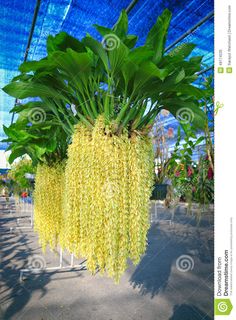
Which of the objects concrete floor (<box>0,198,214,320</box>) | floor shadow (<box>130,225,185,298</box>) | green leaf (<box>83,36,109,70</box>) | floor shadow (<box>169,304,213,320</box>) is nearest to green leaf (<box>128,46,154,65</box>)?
green leaf (<box>83,36,109,70</box>)

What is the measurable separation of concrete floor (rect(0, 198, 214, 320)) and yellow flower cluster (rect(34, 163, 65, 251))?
18.5 inches

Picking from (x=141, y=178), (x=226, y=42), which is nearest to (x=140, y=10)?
(x=226, y=42)

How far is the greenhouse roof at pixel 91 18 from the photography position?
6.70 ft

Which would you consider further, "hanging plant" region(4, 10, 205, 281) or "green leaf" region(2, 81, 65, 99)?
"green leaf" region(2, 81, 65, 99)

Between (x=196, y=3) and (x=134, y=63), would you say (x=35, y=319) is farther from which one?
(x=196, y=3)

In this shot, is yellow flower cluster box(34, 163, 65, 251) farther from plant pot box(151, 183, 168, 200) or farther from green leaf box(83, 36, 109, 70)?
green leaf box(83, 36, 109, 70)

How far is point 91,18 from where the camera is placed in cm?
216

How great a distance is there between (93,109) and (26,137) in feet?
1.58

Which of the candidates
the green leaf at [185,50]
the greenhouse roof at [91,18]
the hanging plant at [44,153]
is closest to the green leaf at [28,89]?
the hanging plant at [44,153]

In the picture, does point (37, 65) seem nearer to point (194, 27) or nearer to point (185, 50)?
point (185, 50)

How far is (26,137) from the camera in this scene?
1352 millimetres

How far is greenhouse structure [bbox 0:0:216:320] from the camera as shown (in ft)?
3.13

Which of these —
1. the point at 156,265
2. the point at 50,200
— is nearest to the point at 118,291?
the point at 156,265

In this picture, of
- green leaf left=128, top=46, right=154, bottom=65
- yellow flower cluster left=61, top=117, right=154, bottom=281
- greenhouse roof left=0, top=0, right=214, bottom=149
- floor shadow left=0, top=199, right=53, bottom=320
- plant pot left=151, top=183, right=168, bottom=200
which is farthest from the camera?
floor shadow left=0, top=199, right=53, bottom=320
